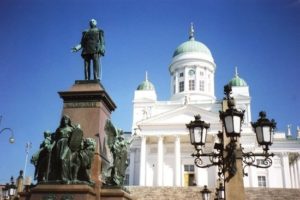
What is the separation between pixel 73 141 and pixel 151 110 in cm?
4724

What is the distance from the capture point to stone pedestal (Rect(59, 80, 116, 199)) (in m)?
8.62

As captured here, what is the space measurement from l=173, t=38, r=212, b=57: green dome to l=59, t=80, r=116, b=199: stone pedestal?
51.3m

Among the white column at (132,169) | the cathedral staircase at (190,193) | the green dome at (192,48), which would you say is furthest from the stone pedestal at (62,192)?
the green dome at (192,48)

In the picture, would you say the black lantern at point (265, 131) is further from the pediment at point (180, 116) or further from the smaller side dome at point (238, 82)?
the smaller side dome at point (238, 82)

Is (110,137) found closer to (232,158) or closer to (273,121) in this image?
(232,158)

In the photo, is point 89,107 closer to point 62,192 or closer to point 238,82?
point 62,192

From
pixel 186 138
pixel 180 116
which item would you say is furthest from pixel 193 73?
pixel 186 138

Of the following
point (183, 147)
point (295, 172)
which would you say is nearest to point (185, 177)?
point (183, 147)

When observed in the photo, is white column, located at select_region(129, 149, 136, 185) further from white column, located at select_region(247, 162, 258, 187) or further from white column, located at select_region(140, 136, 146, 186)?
white column, located at select_region(247, 162, 258, 187)

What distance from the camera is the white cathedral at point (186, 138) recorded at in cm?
4381

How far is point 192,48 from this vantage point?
2345 inches

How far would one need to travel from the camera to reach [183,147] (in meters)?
47.5

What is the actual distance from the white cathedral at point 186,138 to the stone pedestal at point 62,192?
35473mm

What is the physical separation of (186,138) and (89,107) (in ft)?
124
